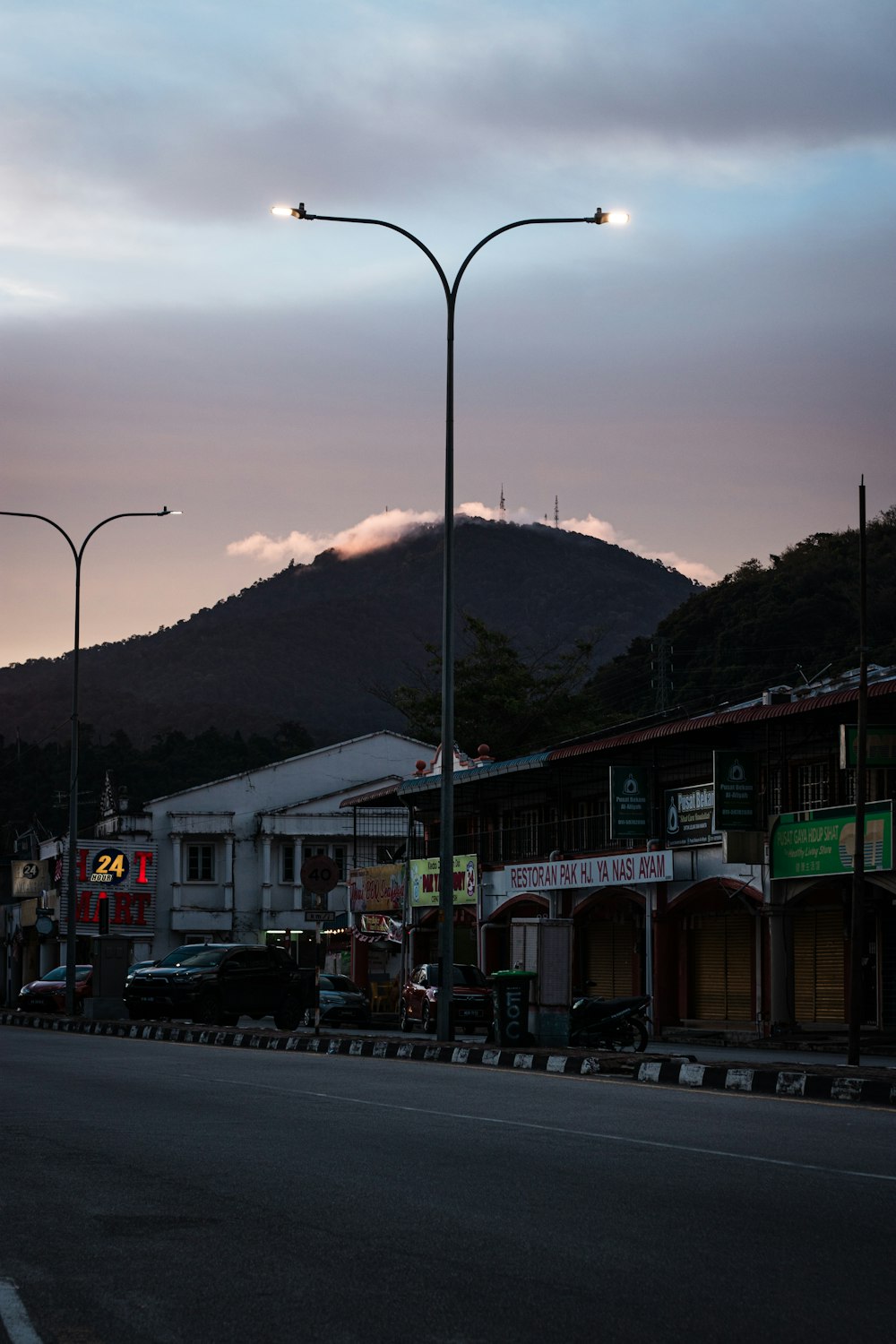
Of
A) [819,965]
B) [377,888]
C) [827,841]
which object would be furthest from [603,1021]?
[377,888]

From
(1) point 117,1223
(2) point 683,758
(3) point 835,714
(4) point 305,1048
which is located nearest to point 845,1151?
(1) point 117,1223

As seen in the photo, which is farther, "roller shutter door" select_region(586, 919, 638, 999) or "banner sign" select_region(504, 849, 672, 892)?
"roller shutter door" select_region(586, 919, 638, 999)

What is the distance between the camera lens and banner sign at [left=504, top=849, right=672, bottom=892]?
38.7m

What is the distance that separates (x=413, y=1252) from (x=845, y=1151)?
5.07m

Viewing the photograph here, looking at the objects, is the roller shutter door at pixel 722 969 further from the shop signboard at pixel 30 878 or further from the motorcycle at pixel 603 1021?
the shop signboard at pixel 30 878

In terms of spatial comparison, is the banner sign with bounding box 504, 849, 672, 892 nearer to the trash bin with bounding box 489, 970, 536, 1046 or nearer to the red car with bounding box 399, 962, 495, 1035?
the red car with bounding box 399, 962, 495, 1035

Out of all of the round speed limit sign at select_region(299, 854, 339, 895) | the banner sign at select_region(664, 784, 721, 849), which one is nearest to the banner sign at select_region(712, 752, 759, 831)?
the banner sign at select_region(664, 784, 721, 849)

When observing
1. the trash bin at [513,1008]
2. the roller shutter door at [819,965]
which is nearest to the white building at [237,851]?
the roller shutter door at [819,965]

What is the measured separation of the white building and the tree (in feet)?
18.9

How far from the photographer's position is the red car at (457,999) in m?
39.4

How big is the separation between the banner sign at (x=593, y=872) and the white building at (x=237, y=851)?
25.6 m

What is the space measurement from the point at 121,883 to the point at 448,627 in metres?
44.3

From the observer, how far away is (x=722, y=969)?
39.4 meters

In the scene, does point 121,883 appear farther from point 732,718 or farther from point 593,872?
point 732,718
